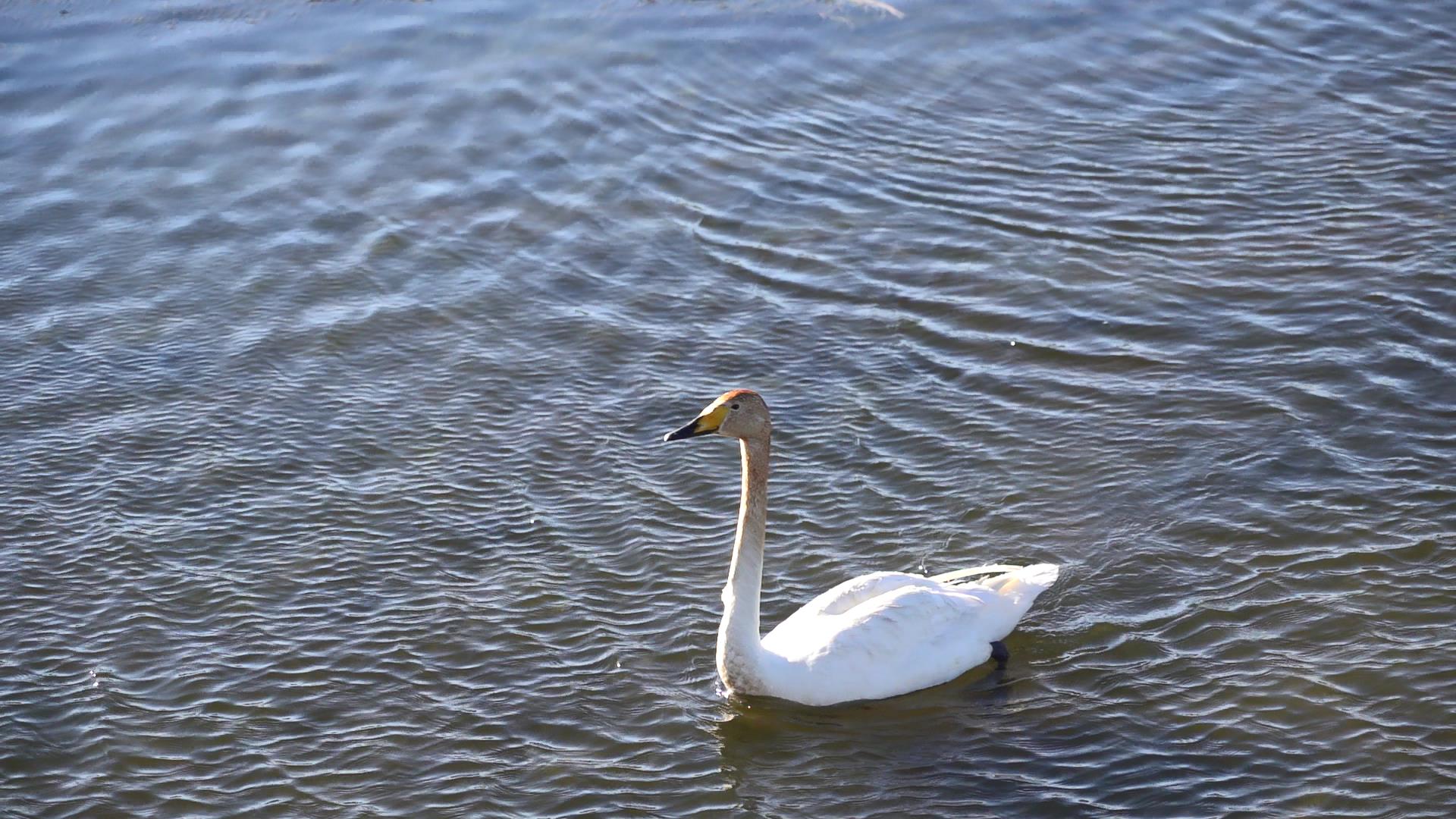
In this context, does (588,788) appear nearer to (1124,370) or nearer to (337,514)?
(337,514)

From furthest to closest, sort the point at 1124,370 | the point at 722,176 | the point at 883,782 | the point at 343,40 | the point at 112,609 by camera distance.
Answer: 1. the point at 343,40
2. the point at 722,176
3. the point at 1124,370
4. the point at 112,609
5. the point at 883,782

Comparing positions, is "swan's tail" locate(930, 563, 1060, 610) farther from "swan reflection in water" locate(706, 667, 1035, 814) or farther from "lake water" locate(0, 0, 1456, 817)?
"swan reflection in water" locate(706, 667, 1035, 814)

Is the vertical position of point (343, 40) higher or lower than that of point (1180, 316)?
higher

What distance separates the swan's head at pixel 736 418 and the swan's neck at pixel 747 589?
7cm

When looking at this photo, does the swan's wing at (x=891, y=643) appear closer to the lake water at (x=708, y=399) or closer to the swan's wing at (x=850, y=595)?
the swan's wing at (x=850, y=595)

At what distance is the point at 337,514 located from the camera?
34.7 feet

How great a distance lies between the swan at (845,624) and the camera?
8664mm

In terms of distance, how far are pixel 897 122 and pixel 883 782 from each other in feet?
32.0

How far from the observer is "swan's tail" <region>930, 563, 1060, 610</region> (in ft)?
29.7

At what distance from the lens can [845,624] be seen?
28.8ft

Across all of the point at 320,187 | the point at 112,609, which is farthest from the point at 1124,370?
the point at 320,187

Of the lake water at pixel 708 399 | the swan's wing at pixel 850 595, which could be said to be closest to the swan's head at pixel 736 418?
the swan's wing at pixel 850 595

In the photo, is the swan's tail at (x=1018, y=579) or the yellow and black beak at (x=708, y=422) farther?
the swan's tail at (x=1018, y=579)

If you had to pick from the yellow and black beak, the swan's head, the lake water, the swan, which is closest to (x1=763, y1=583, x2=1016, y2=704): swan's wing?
the swan
